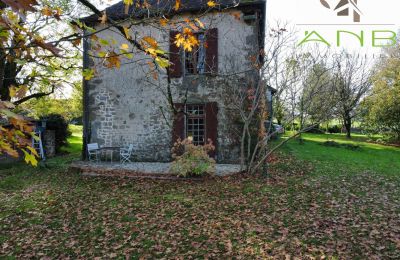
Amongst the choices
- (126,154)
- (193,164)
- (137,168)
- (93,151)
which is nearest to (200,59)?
(193,164)

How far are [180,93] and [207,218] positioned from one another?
6835mm

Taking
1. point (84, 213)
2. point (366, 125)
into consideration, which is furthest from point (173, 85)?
point (366, 125)

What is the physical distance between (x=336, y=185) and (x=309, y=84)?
369cm

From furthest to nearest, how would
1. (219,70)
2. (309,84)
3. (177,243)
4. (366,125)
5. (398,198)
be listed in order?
(366,125) < (219,70) < (309,84) < (398,198) < (177,243)

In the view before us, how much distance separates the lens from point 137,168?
433 inches

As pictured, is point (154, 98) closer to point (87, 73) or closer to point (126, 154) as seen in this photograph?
point (126, 154)

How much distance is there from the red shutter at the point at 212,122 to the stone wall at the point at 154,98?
16 centimetres

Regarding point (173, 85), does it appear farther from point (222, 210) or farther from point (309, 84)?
point (222, 210)

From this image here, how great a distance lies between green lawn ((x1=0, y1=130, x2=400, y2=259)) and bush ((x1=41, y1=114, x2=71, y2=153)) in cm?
728

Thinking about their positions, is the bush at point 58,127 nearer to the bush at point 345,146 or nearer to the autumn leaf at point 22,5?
the bush at point 345,146

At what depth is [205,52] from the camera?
38.1ft

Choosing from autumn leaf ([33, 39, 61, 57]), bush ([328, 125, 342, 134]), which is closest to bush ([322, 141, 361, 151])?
bush ([328, 125, 342, 134])

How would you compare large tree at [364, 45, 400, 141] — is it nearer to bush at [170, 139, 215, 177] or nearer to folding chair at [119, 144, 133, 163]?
bush at [170, 139, 215, 177]

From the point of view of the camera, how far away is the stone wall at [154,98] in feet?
37.0
